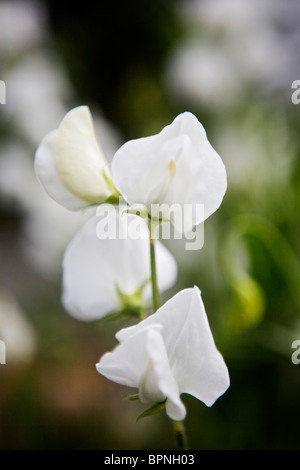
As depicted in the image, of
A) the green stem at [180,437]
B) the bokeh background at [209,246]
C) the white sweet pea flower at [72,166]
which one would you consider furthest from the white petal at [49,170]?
the bokeh background at [209,246]

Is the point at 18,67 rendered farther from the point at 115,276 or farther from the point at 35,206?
the point at 115,276

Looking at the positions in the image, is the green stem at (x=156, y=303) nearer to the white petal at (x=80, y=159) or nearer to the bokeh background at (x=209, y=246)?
the white petal at (x=80, y=159)

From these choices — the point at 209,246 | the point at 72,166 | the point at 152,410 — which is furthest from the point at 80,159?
the point at 209,246

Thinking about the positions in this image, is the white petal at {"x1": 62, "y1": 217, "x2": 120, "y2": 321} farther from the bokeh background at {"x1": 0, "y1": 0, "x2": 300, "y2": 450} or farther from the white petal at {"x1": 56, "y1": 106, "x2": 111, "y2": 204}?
the bokeh background at {"x1": 0, "y1": 0, "x2": 300, "y2": 450}

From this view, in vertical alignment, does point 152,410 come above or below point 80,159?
below

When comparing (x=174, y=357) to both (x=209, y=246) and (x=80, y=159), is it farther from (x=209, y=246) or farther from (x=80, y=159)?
(x=209, y=246)

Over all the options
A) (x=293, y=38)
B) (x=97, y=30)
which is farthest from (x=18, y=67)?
(x=97, y=30)

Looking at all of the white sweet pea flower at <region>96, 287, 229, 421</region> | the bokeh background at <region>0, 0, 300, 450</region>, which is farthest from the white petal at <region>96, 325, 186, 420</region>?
the bokeh background at <region>0, 0, 300, 450</region>

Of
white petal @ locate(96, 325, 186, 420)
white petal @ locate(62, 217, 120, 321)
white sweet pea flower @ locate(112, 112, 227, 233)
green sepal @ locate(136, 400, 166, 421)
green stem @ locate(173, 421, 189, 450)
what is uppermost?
white sweet pea flower @ locate(112, 112, 227, 233)
